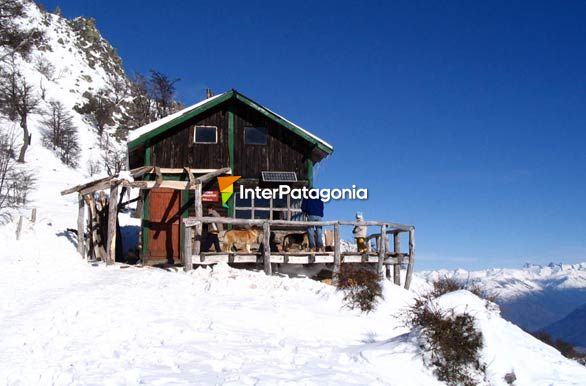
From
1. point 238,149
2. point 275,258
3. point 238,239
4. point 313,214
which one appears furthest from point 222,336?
point 238,149

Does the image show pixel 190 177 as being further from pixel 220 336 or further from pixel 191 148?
pixel 220 336

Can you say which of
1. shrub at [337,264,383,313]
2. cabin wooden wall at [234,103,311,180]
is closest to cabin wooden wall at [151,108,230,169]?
cabin wooden wall at [234,103,311,180]

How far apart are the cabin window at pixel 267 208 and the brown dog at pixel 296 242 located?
1325 millimetres

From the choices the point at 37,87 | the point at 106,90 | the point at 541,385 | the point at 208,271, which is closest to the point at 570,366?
the point at 541,385

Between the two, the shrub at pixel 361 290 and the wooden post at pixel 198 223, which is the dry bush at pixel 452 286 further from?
the wooden post at pixel 198 223

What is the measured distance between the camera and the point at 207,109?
2100cm

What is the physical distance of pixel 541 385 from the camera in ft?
27.6

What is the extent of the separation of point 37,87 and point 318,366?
86.5 meters

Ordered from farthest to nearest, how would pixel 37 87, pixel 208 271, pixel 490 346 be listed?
pixel 37 87 → pixel 208 271 → pixel 490 346

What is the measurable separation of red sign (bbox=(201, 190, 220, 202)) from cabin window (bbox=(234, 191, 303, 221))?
75 cm

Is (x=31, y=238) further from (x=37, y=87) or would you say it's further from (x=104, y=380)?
(x=37, y=87)

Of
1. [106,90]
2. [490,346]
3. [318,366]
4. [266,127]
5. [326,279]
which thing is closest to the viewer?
[318,366]

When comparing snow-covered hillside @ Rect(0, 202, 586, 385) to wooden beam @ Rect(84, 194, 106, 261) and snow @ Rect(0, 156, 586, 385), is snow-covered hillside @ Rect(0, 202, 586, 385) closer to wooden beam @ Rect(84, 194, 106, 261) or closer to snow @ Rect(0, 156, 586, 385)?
snow @ Rect(0, 156, 586, 385)

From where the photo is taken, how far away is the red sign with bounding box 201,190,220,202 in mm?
20344
